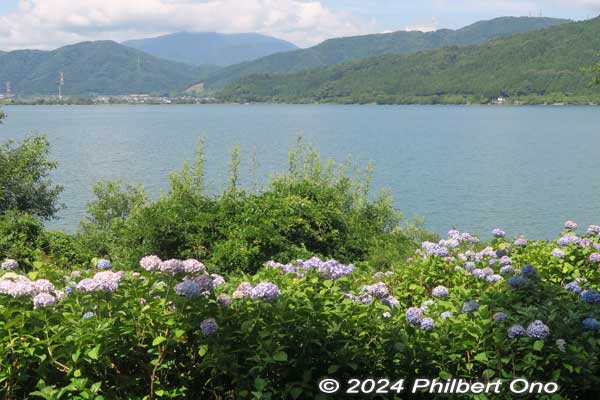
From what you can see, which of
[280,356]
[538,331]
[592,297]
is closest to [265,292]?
[280,356]

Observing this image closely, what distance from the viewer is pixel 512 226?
27438 millimetres

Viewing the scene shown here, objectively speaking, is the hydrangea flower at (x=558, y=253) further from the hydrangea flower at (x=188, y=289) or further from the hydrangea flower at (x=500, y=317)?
the hydrangea flower at (x=188, y=289)

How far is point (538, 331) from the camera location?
124 inches

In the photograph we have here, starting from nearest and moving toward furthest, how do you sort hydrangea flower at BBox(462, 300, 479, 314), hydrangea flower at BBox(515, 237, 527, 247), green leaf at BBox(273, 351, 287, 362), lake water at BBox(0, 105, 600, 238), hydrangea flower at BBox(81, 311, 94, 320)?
green leaf at BBox(273, 351, 287, 362) < hydrangea flower at BBox(81, 311, 94, 320) < hydrangea flower at BBox(462, 300, 479, 314) < hydrangea flower at BBox(515, 237, 527, 247) < lake water at BBox(0, 105, 600, 238)

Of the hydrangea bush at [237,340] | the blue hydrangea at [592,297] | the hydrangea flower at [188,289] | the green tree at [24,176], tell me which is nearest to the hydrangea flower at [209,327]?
the hydrangea bush at [237,340]

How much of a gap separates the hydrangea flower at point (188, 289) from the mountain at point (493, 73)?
15060 centimetres

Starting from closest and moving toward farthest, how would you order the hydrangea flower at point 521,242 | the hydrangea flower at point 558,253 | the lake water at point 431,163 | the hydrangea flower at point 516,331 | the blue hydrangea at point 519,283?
the hydrangea flower at point 516,331 < the blue hydrangea at point 519,283 < the hydrangea flower at point 558,253 < the hydrangea flower at point 521,242 < the lake water at point 431,163

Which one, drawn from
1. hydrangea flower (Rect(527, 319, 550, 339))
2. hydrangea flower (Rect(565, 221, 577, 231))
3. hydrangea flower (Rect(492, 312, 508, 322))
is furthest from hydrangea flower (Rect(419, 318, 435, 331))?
hydrangea flower (Rect(565, 221, 577, 231))

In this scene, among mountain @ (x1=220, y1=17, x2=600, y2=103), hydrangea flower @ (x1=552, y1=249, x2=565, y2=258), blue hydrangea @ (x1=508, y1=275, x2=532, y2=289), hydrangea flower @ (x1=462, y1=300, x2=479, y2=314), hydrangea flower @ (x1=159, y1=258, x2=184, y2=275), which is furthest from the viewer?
mountain @ (x1=220, y1=17, x2=600, y2=103)

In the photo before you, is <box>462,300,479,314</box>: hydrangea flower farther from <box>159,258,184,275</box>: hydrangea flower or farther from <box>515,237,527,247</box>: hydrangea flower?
<box>515,237,527,247</box>: hydrangea flower

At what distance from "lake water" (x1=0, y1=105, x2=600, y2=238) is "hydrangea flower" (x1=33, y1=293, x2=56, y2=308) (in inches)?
656

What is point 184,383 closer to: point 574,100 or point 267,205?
point 267,205

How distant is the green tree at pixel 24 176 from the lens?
49.6 feet

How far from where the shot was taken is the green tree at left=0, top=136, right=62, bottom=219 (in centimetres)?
1511
